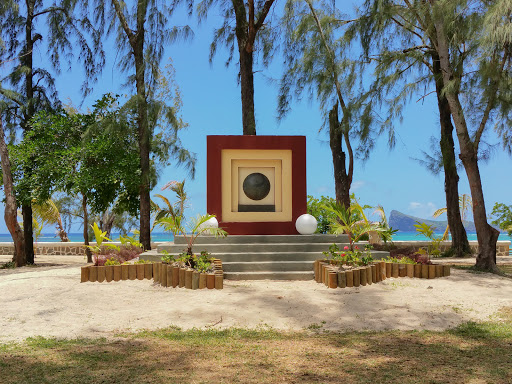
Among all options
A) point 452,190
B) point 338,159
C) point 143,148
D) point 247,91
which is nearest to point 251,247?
point 143,148

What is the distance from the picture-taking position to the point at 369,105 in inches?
436

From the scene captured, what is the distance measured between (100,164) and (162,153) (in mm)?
1909

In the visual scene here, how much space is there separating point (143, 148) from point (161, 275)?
21.3ft

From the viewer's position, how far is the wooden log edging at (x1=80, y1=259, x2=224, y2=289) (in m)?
7.36

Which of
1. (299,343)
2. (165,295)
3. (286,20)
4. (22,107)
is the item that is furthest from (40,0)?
(299,343)

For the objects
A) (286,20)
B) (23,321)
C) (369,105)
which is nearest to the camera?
(23,321)

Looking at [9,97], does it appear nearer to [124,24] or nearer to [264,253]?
[124,24]

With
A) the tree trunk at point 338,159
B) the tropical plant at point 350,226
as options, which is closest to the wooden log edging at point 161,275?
the tropical plant at point 350,226

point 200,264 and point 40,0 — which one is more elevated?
point 40,0

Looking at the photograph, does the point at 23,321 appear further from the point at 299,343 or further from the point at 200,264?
the point at 299,343

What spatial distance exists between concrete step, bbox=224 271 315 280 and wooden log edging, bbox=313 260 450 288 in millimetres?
242

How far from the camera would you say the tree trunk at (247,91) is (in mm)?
13375

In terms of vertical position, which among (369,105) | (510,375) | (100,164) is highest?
(369,105)

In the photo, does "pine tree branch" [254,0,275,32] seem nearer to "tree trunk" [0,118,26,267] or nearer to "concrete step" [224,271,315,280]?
"tree trunk" [0,118,26,267]
